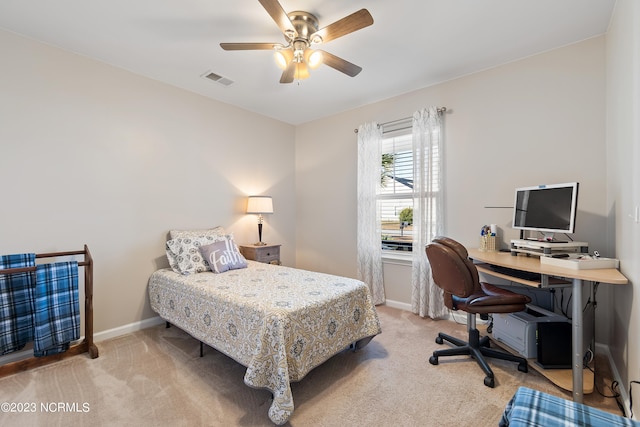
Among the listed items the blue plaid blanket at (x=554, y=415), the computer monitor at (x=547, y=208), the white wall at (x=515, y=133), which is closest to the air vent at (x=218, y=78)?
the white wall at (x=515, y=133)

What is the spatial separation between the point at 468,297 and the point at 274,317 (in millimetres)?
1448

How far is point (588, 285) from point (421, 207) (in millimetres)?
1499

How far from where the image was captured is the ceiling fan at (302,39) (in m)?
1.72

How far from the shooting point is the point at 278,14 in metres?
1.71

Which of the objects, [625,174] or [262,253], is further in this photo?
[262,253]

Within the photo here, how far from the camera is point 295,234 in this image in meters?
4.50

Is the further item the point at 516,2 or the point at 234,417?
the point at 516,2

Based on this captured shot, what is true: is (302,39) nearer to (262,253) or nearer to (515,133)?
(515,133)

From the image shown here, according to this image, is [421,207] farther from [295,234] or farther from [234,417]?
[234,417]

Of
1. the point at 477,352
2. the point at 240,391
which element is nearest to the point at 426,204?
the point at 477,352

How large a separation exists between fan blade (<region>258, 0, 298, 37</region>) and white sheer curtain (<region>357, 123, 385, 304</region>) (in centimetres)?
186

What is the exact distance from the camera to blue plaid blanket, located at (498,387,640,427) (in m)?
0.90

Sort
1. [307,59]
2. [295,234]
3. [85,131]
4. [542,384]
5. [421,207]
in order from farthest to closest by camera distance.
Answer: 1. [295,234]
2. [421,207]
3. [85,131]
4. [307,59]
5. [542,384]

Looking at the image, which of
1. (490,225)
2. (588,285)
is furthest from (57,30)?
(588,285)
